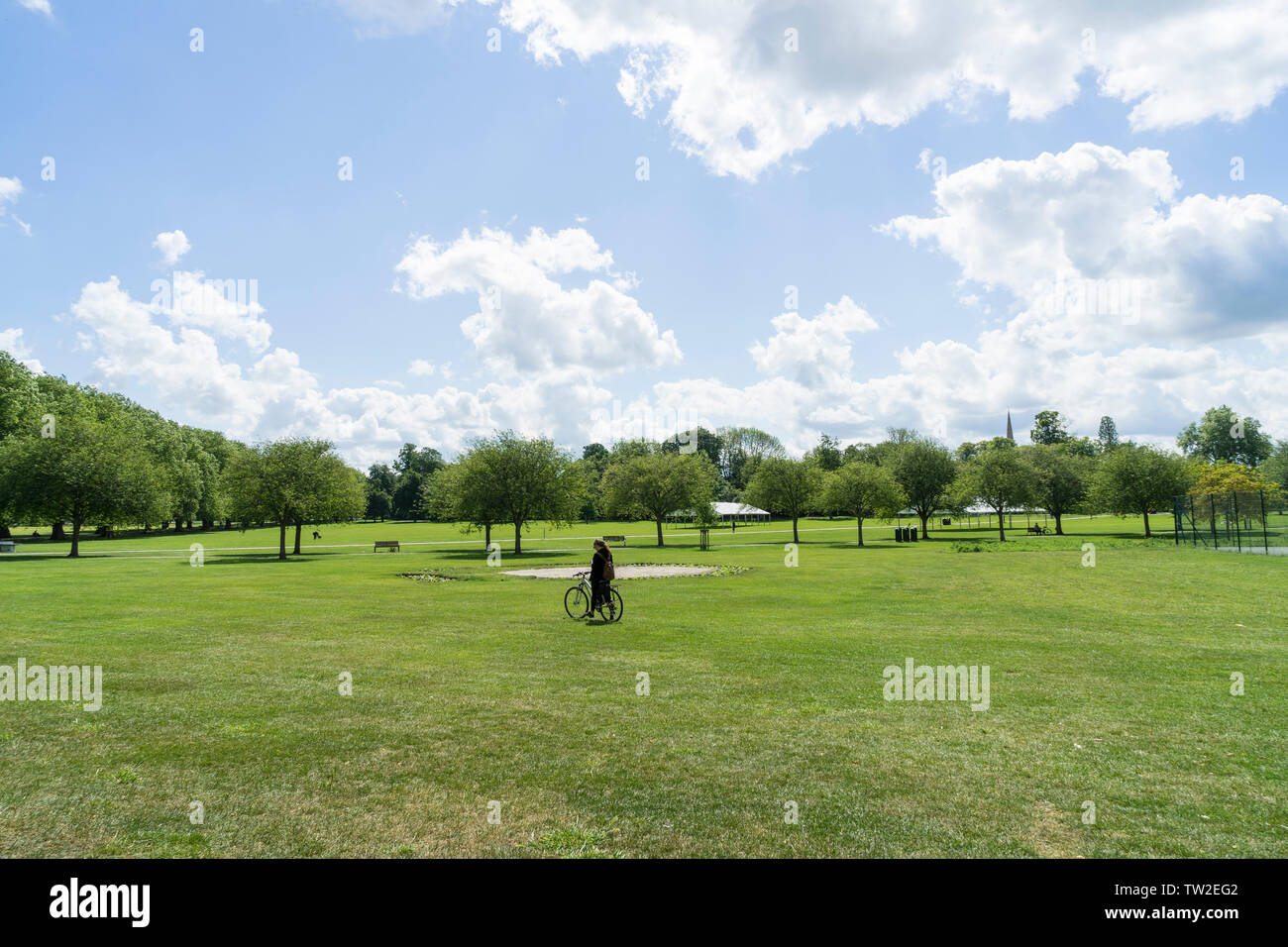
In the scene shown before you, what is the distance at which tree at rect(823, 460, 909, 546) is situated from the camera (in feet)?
216

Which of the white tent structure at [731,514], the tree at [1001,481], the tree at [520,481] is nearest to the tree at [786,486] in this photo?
the white tent structure at [731,514]

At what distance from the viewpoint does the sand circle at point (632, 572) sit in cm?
3222

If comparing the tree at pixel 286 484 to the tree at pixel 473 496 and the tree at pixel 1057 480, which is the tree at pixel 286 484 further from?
the tree at pixel 1057 480

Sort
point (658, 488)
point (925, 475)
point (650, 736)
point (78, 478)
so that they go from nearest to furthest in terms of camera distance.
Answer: point (650, 736) < point (78, 478) < point (658, 488) < point (925, 475)

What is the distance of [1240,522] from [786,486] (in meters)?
36.1

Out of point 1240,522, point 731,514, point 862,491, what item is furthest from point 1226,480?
point 731,514

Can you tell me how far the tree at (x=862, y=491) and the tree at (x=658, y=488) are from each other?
12.9 m

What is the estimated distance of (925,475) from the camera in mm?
76312

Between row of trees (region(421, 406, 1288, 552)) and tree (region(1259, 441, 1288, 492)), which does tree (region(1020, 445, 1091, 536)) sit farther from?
tree (region(1259, 441, 1288, 492))

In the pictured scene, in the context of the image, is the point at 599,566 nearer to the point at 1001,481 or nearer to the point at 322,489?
the point at 322,489

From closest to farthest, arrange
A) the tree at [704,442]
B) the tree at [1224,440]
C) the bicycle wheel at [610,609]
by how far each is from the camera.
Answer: the bicycle wheel at [610,609] → the tree at [1224,440] → the tree at [704,442]

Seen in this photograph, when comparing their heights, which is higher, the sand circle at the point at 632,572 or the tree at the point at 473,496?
the tree at the point at 473,496
